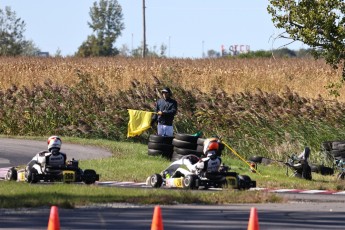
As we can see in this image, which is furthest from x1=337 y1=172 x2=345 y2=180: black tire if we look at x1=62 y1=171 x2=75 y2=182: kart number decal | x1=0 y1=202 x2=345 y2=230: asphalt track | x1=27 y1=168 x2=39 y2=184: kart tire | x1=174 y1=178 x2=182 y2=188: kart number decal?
x1=27 y1=168 x2=39 y2=184: kart tire

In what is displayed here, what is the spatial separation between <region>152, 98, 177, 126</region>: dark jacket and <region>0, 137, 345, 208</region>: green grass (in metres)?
2.01

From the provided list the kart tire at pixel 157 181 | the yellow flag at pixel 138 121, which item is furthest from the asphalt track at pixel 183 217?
the yellow flag at pixel 138 121

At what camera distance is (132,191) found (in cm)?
1980

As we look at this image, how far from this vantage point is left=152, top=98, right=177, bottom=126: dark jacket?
30.1 m

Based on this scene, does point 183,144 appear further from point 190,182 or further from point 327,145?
point 190,182

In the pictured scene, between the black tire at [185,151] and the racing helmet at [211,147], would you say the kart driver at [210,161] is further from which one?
the black tire at [185,151]

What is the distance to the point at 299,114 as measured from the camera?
33.4m

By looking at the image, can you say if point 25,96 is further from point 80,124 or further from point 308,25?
point 308,25

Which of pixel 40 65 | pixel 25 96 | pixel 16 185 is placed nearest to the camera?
pixel 16 185

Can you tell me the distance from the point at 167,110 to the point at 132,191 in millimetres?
10476

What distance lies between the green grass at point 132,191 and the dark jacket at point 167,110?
2.01m

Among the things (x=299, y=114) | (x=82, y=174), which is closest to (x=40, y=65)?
(x=299, y=114)

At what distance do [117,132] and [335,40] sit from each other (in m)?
11.0

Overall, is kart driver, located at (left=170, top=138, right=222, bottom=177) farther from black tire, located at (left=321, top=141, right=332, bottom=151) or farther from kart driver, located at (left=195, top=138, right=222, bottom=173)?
black tire, located at (left=321, top=141, right=332, bottom=151)
